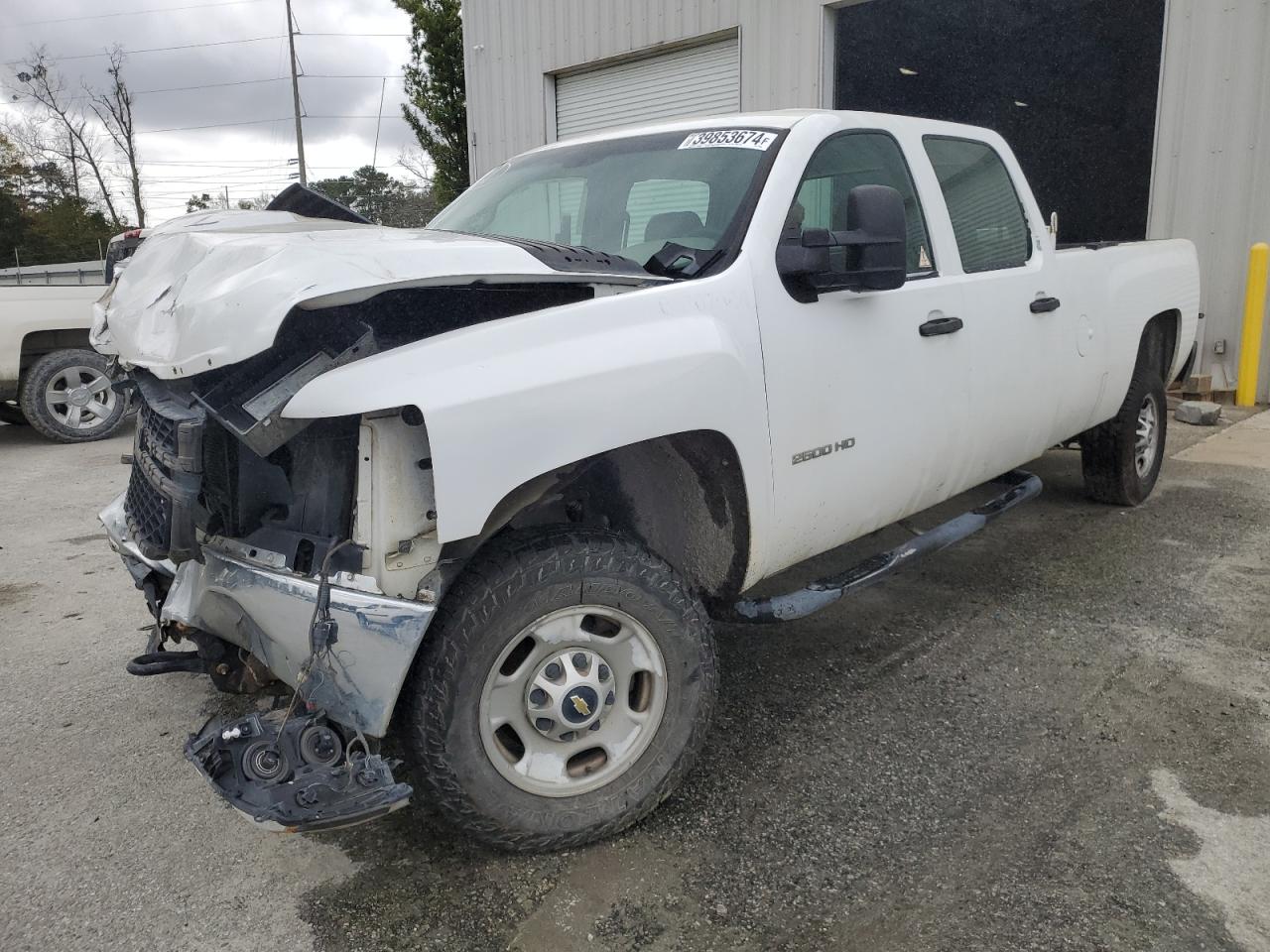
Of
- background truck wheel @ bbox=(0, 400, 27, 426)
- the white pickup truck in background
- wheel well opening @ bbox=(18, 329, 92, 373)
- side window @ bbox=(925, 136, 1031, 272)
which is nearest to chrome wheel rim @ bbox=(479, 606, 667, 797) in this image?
side window @ bbox=(925, 136, 1031, 272)

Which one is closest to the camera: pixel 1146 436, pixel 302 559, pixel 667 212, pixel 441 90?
pixel 302 559

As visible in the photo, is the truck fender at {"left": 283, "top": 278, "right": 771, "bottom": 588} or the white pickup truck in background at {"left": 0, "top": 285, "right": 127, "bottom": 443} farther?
the white pickup truck in background at {"left": 0, "top": 285, "right": 127, "bottom": 443}

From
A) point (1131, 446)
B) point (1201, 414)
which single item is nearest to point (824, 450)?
point (1131, 446)

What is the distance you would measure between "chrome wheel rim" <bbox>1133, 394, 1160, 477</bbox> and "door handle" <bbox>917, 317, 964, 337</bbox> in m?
2.36

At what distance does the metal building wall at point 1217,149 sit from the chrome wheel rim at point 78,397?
9.83 m

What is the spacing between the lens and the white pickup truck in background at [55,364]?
8.36 m

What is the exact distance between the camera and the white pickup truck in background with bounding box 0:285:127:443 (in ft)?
27.4

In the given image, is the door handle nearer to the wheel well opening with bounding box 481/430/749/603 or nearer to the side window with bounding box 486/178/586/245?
the wheel well opening with bounding box 481/430/749/603

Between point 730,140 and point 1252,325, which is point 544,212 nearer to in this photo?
point 730,140

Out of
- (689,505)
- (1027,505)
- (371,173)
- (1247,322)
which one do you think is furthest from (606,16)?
(371,173)

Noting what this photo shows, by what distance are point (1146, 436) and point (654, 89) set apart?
9.08 metres

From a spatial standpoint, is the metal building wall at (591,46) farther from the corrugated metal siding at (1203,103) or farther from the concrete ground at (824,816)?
the concrete ground at (824,816)

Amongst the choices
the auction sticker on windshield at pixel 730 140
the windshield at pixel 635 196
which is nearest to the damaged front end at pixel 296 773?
the windshield at pixel 635 196

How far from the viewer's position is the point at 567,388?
236cm
